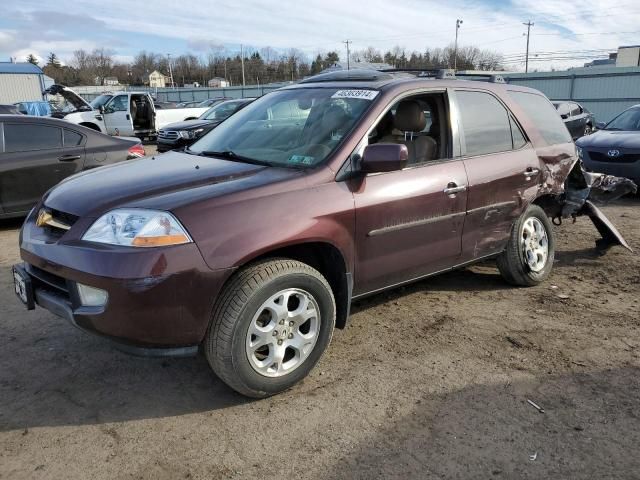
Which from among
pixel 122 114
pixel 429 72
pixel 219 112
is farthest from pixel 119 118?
pixel 429 72

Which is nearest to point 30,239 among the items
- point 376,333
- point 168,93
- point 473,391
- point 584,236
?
point 376,333

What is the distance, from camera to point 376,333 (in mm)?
3910

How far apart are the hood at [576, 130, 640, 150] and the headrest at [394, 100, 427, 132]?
6.36 meters

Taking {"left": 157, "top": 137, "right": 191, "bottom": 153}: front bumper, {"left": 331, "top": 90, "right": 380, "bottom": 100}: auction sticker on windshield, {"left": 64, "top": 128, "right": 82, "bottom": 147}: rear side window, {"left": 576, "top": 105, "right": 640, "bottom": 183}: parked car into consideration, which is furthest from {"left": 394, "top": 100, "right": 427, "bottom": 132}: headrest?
{"left": 157, "top": 137, "right": 191, "bottom": 153}: front bumper

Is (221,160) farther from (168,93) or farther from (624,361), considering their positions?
(168,93)

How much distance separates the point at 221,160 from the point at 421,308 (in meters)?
2.02

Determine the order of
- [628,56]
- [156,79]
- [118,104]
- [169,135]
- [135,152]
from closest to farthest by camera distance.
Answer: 1. [135,152]
2. [169,135]
3. [118,104]
4. [628,56]
5. [156,79]

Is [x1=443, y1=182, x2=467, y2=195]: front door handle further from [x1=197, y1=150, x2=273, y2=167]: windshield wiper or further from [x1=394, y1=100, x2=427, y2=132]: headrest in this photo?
[x1=197, y1=150, x2=273, y2=167]: windshield wiper

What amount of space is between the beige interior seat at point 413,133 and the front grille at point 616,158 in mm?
6276

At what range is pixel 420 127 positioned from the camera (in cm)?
402

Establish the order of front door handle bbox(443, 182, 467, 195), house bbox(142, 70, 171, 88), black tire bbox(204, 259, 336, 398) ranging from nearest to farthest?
black tire bbox(204, 259, 336, 398) → front door handle bbox(443, 182, 467, 195) → house bbox(142, 70, 171, 88)

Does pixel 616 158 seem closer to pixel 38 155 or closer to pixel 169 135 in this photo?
pixel 38 155

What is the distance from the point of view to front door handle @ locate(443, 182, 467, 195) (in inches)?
151

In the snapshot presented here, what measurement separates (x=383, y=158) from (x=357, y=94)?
76 cm
